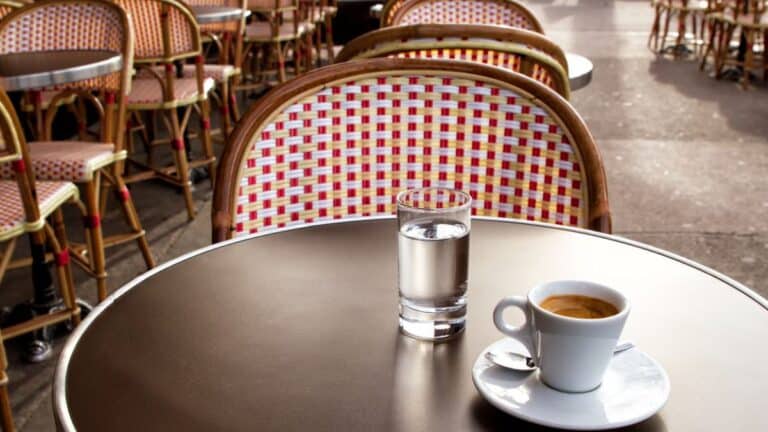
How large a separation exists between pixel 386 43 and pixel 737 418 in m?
1.31

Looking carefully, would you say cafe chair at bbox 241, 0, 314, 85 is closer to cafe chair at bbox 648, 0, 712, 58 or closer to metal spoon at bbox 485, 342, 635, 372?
cafe chair at bbox 648, 0, 712, 58

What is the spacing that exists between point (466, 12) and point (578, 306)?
2140 millimetres

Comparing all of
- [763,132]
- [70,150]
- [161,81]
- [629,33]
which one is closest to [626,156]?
[763,132]

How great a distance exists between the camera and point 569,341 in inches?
25.7

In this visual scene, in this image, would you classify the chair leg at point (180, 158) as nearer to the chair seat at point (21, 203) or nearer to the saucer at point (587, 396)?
the chair seat at point (21, 203)

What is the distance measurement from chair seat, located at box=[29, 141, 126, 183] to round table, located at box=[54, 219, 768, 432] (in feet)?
5.32

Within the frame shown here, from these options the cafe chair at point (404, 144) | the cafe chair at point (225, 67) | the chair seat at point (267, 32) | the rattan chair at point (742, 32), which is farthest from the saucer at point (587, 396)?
the rattan chair at point (742, 32)

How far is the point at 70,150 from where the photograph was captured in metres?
2.61

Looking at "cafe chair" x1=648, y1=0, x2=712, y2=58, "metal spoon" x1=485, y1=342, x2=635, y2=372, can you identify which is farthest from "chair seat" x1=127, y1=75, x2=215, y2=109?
"cafe chair" x1=648, y1=0, x2=712, y2=58

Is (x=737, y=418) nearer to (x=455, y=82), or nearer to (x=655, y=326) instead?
(x=655, y=326)

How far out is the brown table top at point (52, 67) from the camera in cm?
222

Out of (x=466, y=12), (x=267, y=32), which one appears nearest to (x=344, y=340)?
(x=466, y=12)

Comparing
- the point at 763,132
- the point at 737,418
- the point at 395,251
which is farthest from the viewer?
the point at 763,132

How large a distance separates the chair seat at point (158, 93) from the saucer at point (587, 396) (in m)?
2.81
